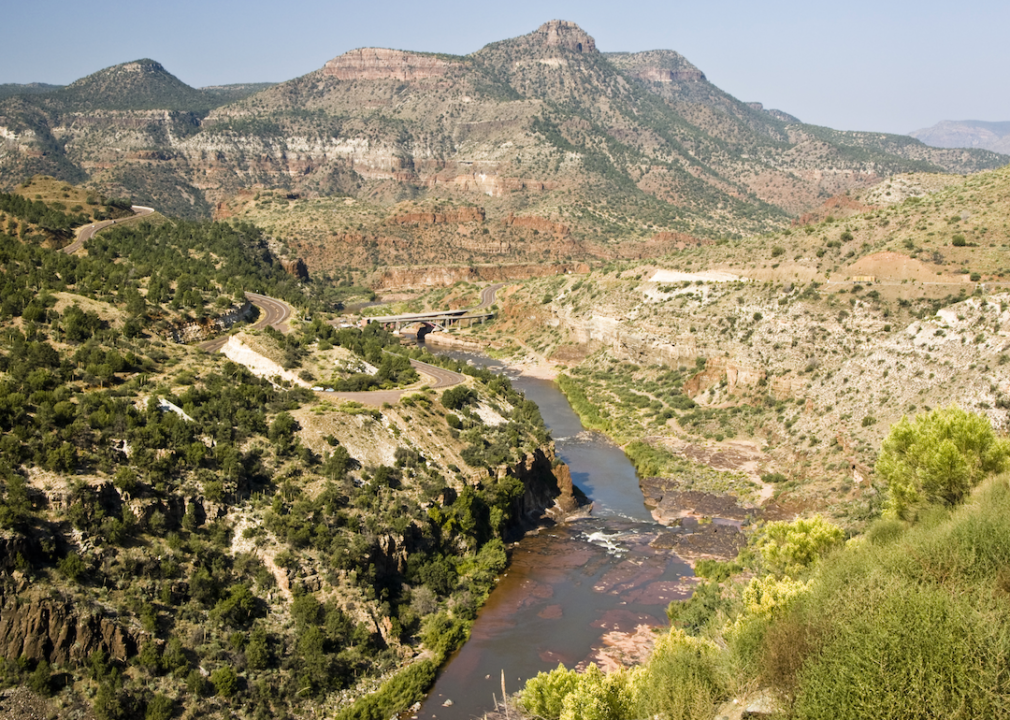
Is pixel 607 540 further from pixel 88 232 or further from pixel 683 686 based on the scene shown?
pixel 88 232

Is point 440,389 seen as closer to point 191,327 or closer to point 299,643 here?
point 191,327

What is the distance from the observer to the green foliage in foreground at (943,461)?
3353cm

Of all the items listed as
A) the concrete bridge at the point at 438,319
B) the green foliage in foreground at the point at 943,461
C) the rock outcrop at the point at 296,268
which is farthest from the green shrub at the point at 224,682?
the rock outcrop at the point at 296,268

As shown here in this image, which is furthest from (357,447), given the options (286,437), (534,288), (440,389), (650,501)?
(534,288)

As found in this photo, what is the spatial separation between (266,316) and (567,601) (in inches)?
2088

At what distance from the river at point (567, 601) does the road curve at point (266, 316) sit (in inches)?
1275

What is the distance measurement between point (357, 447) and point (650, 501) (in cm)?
2413

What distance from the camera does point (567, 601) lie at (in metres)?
49.5

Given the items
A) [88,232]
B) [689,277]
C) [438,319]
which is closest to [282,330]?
[88,232]

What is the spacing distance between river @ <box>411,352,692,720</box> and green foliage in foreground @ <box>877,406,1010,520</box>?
51.6 ft

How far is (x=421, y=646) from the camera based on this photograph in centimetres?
4362

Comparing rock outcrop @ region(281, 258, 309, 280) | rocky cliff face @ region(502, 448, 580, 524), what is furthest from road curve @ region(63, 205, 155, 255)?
rocky cliff face @ region(502, 448, 580, 524)

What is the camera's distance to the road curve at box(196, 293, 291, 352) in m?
74.1

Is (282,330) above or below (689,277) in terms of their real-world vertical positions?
below
